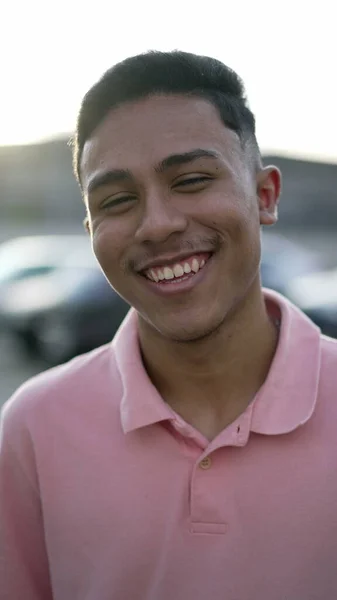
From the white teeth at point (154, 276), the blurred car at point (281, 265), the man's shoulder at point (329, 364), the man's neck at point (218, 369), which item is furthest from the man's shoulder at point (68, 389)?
the blurred car at point (281, 265)

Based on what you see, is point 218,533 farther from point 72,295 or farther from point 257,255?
point 72,295

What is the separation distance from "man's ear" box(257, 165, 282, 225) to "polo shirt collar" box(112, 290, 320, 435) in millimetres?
308

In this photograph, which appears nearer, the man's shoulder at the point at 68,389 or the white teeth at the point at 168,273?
the white teeth at the point at 168,273

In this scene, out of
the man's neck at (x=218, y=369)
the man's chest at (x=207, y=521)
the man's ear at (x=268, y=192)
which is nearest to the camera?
the man's chest at (x=207, y=521)

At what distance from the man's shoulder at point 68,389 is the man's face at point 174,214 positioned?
0.30 metres

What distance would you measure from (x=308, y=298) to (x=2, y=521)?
22.7 ft

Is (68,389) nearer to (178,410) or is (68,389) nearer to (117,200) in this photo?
(178,410)

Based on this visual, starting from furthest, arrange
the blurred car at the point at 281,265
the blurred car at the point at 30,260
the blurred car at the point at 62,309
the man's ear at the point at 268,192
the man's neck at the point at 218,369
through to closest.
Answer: the blurred car at the point at 30,260 < the blurred car at the point at 281,265 < the blurred car at the point at 62,309 < the man's ear at the point at 268,192 < the man's neck at the point at 218,369

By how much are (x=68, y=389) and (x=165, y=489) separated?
1.53 ft

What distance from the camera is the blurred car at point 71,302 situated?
8297 millimetres

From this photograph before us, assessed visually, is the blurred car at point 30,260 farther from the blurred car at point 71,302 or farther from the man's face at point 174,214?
the man's face at point 174,214

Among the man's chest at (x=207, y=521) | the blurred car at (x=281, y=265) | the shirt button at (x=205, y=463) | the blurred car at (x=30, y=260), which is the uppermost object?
the shirt button at (x=205, y=463)

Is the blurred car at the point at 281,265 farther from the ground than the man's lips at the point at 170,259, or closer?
closer

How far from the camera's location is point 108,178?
1893 mm
